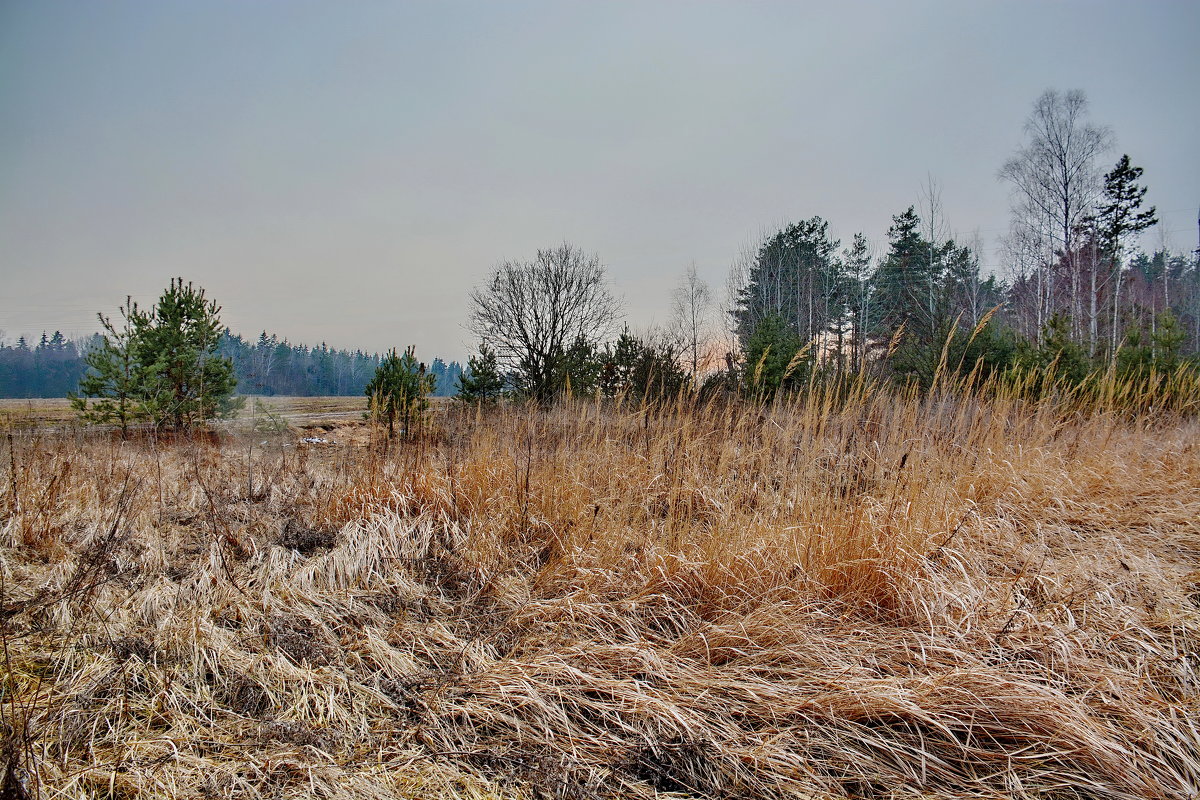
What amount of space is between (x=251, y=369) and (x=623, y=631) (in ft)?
40.0

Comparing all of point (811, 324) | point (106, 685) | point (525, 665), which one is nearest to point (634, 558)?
point (525, 665)

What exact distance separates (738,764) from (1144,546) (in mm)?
3071

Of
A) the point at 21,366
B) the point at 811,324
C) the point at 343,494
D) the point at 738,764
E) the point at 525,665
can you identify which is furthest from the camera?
the point at 21,366

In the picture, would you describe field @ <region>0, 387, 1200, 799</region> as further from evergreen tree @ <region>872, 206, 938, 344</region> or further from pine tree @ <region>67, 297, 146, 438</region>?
evergreen tree @ <region>872, 206, 938, 344</region>

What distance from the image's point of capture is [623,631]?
2.04 m

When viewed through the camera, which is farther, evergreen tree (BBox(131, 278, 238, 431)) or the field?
evergreen tree (BBox(131, 278, 238, 431))

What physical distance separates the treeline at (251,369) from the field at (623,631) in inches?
128

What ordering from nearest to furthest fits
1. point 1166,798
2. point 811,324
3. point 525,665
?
1. point 1166,798
2. point 525,665
3. point 811,324

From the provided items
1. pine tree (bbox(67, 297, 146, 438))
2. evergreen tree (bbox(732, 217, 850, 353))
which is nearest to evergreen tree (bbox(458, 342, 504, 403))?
pine tree (bbox(67, 297, 146, 438))

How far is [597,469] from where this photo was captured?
11.4 ft

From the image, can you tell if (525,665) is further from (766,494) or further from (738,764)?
(766,494)

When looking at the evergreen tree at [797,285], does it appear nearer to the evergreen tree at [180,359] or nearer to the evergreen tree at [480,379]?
the evergreen tree at [480,379]

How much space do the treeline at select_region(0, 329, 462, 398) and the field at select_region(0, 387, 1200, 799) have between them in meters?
3.24

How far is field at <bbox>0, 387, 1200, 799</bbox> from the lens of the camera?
1.34 m
